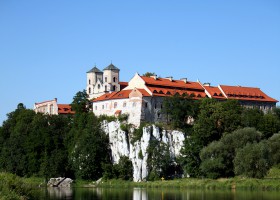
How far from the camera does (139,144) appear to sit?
78875 millimetres

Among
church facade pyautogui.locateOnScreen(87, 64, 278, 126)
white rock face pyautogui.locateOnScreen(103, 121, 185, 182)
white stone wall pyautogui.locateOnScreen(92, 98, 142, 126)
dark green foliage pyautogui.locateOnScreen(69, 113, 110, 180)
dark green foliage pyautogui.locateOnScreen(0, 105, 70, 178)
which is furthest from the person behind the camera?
dark green foliage pyautogui.locateOnScreen(0, 105, 70, 178)

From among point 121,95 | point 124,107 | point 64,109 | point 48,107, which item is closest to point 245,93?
point 121,95

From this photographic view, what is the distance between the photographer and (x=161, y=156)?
75875 millimetres

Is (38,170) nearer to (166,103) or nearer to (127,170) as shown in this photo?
(127,170)

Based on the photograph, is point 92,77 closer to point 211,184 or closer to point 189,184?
point 189,184

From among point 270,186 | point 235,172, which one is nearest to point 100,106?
point 235,172

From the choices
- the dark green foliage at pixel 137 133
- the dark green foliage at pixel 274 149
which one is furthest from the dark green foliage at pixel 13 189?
the dark green foliage at pixel 137 133

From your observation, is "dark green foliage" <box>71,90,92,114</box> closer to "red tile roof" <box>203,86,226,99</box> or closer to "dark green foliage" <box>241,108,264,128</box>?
"red tile roof" <box>203,86,226,99</box>

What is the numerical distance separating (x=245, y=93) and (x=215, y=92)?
6.44 metres

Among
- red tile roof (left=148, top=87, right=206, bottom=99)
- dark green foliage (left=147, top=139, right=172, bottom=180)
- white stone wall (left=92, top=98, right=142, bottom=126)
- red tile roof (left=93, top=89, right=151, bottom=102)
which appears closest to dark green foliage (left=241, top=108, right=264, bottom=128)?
red tile roof (left=148, top=87, right=206, bottom=99)

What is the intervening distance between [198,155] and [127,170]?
10386 millimetres

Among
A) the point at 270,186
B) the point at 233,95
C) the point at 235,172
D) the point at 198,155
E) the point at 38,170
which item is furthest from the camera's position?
the point at 233,95

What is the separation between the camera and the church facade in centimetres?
7988

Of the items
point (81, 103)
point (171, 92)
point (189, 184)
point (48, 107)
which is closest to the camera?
point (189, 184)
